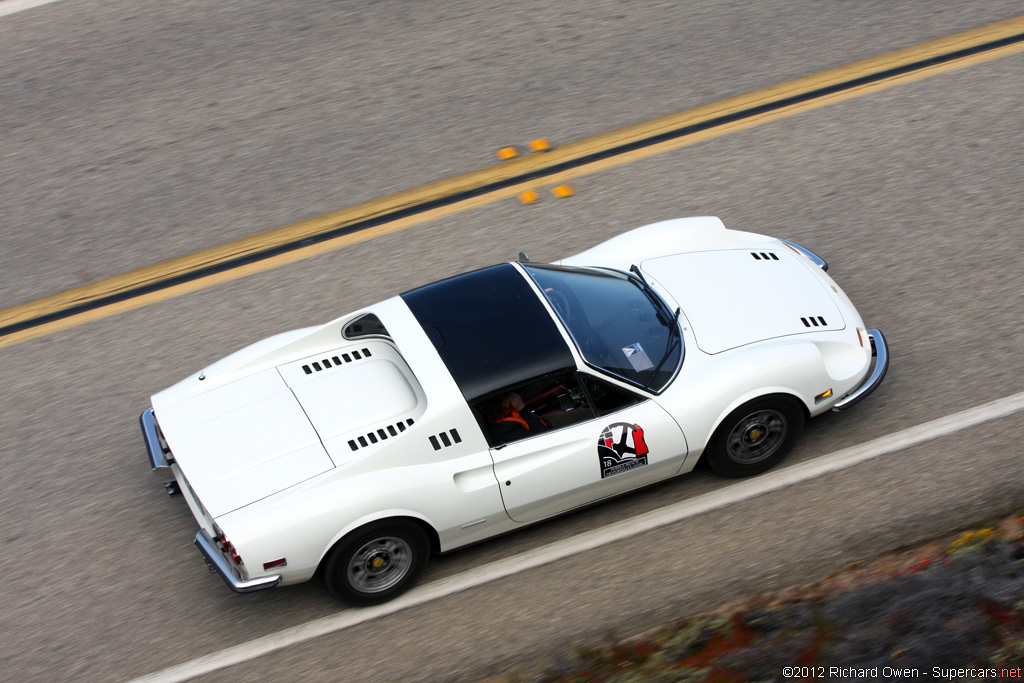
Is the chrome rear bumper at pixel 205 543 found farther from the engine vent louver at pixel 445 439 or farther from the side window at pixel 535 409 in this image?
the side window at pixel 535 409

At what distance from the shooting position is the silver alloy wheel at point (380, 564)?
5.00 metres

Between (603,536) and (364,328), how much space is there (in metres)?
1.96

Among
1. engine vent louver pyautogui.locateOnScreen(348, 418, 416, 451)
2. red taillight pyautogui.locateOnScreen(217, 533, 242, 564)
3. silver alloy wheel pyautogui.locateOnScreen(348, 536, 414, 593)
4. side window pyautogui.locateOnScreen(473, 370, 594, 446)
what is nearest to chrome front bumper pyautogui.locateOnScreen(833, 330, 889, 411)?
side window pyautogui.locateOnScreen(473, 370, 594, 446)

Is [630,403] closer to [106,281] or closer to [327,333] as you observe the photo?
[327,333]

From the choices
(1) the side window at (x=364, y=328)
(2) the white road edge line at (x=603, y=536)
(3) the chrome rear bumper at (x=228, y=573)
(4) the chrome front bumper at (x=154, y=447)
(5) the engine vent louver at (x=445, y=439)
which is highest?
(1) the side window at (x=364, y=328)

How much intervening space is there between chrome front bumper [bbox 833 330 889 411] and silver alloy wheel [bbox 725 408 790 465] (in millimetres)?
403

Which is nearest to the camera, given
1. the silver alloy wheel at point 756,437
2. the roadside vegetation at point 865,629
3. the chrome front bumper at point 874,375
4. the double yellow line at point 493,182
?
the roadside vegetation at point 865,629

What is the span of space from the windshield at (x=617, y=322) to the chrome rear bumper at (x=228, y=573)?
2.12m

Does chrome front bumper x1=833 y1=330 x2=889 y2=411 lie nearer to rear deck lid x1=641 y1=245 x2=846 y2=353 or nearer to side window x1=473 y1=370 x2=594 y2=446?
rear deck lid x1=641 y1=245 x2=846 y2=353

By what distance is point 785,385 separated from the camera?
17.4ft

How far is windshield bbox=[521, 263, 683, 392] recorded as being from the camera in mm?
5266

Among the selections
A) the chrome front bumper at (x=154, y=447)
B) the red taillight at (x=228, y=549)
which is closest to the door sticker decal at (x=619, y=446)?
the red taillight at (x=228, y=549)

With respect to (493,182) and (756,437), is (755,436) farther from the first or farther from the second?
(493,182)

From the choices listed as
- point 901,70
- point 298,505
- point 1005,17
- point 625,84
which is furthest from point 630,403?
point 1005,17
